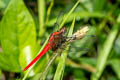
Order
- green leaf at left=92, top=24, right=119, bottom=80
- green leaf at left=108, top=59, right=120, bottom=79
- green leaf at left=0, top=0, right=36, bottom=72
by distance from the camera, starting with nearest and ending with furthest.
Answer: green leaf at left=0, top=0, right=36, bottom=72, green leaf at left=92, top=24, right=119, bottom=80, green leaf at left=108, top=59, right=120, bottom=79

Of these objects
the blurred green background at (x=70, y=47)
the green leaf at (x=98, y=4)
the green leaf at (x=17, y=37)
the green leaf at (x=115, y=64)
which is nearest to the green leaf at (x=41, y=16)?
the blurred green background at (x=70, y=47)

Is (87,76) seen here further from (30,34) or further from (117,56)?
(30,34)

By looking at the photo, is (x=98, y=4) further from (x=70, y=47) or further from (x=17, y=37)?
(x=17, y=37)

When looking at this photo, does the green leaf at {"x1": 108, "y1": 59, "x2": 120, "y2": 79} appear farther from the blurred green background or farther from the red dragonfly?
the red dragonfly

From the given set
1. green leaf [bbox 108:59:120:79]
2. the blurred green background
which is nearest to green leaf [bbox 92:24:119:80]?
the blurred green background

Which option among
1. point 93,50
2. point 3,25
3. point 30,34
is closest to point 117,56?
point 93,50

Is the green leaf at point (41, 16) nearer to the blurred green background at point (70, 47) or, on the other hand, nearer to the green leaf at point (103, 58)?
the blurred green background at point (70, 47)

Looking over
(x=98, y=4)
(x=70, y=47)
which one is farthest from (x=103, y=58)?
(x=98, y=4)
